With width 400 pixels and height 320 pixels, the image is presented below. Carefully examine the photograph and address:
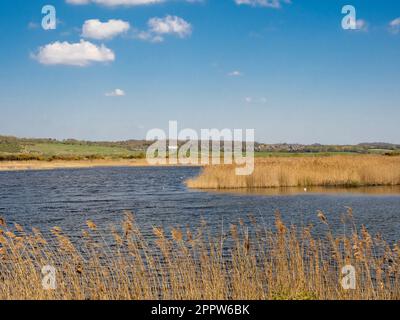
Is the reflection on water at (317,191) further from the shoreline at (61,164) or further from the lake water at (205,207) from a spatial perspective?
the shoreline at (61,164)

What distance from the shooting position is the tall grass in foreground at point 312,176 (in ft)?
117

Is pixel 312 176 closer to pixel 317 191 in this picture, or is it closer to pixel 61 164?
pixel 317 191

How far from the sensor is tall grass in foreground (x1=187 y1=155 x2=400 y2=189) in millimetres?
35562

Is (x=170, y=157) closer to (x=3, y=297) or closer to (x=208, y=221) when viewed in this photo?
(x=208, y=221)

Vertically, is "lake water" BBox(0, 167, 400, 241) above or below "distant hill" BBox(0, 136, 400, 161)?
below

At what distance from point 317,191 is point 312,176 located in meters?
3.42

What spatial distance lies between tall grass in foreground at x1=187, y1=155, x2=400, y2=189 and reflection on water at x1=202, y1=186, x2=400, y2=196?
0.81 metres

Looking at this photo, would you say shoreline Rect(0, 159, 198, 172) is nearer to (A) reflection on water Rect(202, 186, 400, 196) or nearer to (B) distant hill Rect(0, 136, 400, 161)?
(B) distant hill Rect(0, 136, 400, 161)

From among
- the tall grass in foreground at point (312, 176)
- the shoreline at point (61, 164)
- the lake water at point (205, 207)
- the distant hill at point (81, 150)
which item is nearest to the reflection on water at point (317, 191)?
the lake water at point (205, 207)

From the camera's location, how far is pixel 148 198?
32.5m

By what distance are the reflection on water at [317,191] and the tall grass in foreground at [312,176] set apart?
81cm

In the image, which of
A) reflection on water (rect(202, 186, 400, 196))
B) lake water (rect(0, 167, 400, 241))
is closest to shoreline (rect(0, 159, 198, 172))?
lake water (rect(0, 167, 400, 241))

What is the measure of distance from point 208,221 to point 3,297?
12.6m

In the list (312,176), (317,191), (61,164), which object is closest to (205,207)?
(317,191)
